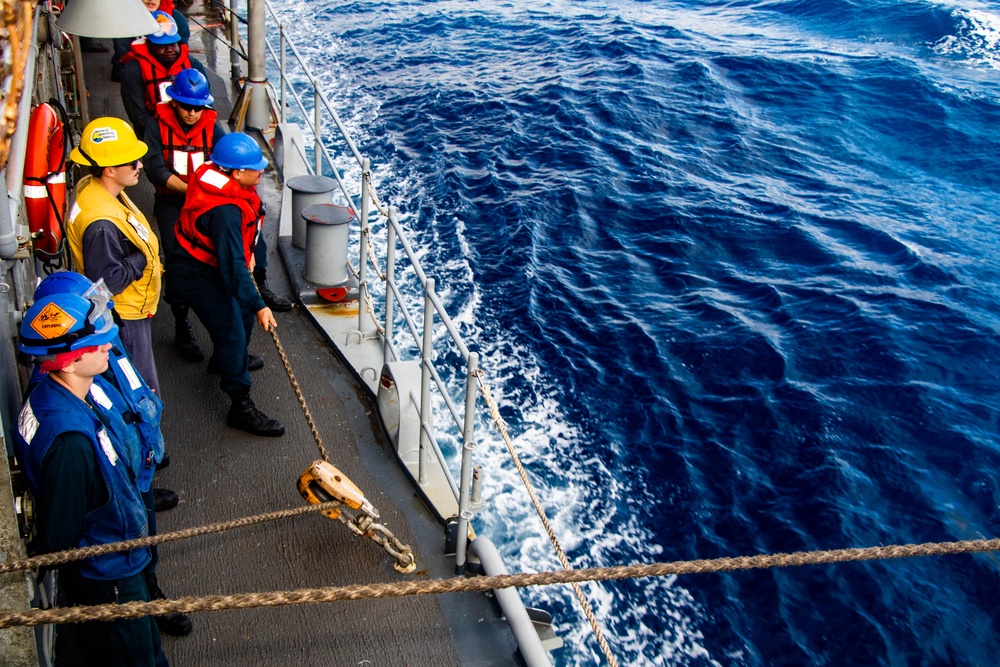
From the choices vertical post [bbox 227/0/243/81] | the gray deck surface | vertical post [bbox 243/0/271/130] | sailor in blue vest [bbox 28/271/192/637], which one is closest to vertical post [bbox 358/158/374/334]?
the gray deck surface

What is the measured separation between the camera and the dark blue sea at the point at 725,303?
6.09 meters

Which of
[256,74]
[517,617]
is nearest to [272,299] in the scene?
[517,617]

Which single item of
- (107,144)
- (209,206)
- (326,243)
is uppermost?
(107,144)

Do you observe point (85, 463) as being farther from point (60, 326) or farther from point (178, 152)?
point (178, 152)

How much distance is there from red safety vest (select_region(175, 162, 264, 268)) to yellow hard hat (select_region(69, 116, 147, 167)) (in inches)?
19.2

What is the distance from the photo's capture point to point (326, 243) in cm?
606

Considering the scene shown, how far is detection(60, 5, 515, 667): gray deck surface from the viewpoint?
3725mm

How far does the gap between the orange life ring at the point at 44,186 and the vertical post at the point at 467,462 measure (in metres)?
2.08

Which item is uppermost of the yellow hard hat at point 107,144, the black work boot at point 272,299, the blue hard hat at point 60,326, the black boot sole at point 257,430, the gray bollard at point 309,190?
the yellow hard hat at point 107,144

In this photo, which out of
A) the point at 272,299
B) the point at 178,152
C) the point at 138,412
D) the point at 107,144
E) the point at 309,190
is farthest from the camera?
the point at 309,190

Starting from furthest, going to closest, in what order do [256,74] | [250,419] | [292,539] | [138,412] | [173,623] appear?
[256,74]
[250,419]
[292,539]
[173,623]
[138,412]

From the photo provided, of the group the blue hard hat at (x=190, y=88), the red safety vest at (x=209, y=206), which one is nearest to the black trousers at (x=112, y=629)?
the red safety vest at (x=209, y=206)

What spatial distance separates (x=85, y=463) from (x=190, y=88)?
320 cm

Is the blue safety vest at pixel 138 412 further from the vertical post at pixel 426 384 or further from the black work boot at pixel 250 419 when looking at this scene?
the black work boot at pixel 250 419
